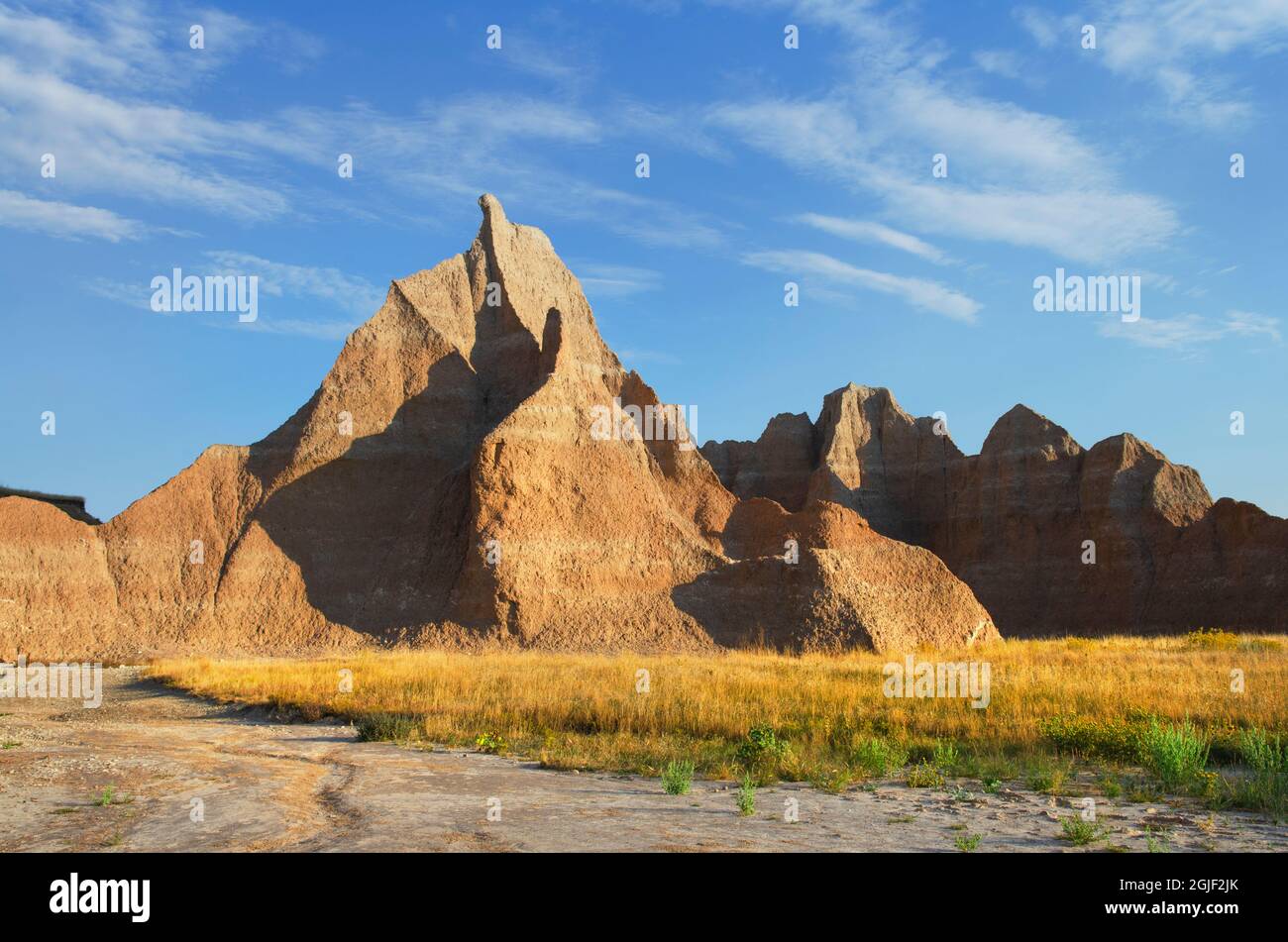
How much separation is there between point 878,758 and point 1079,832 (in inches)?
158

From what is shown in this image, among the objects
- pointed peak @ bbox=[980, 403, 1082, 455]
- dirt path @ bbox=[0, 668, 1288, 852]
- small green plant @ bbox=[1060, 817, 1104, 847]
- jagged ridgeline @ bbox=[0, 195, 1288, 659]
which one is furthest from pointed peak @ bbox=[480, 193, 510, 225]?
small green plant @ bbox=[1060, 817, 1104, 847]

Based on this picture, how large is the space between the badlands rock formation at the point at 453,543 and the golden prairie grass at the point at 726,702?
29.0 ft

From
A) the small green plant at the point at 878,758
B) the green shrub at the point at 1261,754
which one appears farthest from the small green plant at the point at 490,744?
the green shrub at the point at 1261,754

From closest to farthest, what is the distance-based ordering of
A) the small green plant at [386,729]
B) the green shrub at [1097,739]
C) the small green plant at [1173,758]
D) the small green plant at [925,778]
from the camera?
the small green plant at [1173,758]
the small green plant at [925,778]
the green shrub at [1097,739]
the small green plant at [386,729]

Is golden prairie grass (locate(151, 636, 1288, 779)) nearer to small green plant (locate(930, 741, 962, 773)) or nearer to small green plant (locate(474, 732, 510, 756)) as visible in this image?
small green plant (locate(474, 732, 510, 756))

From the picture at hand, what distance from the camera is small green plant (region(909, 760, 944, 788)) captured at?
426 inches

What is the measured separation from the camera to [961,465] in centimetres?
7244

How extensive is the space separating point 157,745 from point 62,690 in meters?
14.4

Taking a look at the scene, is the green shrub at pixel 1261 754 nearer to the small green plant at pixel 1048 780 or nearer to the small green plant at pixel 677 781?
the small green plant at pixel 1048 780

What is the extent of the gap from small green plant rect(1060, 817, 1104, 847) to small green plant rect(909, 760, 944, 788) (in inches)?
95.3

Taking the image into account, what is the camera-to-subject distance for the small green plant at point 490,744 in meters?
14.3
